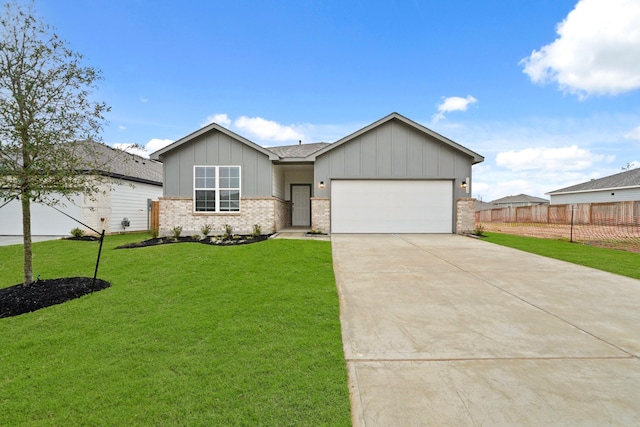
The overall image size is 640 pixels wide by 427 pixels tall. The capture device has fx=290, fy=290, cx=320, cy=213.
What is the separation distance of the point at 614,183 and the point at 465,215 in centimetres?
2239

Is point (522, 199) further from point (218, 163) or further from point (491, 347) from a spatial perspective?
point (491, 347)

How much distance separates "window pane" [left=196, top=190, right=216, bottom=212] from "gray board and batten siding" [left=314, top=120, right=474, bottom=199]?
4.86m

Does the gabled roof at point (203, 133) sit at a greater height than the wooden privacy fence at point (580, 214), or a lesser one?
greater

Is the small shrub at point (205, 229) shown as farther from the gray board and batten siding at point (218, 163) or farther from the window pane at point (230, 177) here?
the window pane at point (230, 177)

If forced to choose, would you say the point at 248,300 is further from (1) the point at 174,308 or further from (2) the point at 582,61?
(2) the point at 582,61

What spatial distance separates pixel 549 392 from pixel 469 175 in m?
11.4

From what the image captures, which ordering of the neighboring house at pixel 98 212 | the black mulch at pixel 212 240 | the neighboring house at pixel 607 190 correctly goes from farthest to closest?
the neighboring house at pixel 607 190 → the neighboring house at pixel 98 212 → the black mulch at pixel 212 240

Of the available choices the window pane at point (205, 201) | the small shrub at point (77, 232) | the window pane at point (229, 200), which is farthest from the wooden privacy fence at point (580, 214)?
the small shrub at point (77, 232)

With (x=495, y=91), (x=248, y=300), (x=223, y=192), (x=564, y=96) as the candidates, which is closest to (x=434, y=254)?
(x=248, y=300)

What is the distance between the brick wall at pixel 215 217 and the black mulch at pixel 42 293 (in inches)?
263

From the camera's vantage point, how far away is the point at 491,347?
117 inches

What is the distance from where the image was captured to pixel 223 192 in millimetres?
12156

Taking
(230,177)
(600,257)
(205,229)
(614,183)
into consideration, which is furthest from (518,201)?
(205,229)

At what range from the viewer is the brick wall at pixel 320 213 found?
40.3 ft
